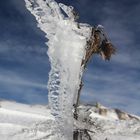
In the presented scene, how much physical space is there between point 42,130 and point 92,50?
202 cm

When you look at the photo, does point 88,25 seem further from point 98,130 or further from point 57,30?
point 98,130

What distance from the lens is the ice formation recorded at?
26.3 feet

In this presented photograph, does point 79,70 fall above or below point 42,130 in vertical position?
above

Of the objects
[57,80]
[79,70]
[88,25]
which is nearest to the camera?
[57,80]

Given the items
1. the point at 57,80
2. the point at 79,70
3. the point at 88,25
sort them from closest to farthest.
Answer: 1. the point at 57,80
2. the point at 79,70
3. the point at 88,25

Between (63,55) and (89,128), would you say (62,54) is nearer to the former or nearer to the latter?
(63,55)

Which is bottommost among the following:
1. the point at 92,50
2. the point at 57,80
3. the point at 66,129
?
the point at 66,129

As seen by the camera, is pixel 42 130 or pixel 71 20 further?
pixel 42 130

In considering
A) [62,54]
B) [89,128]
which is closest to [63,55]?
[62,54]

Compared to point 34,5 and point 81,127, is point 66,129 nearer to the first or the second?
point 81,127

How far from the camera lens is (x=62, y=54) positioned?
26.9 ft

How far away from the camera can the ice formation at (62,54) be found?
802 centimetres

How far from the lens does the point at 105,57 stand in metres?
9.73

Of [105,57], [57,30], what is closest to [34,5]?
[57,30]
